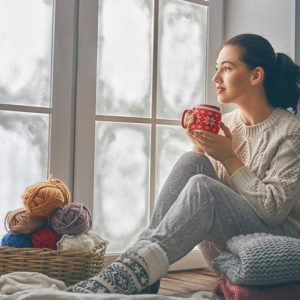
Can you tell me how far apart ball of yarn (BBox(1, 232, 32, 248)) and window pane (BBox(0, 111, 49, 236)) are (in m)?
0.18

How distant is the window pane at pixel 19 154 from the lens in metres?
1.73

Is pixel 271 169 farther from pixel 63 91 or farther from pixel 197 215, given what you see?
pixel 63 91

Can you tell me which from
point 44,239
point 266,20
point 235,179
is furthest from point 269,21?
point 44,239

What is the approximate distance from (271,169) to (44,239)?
0.63m

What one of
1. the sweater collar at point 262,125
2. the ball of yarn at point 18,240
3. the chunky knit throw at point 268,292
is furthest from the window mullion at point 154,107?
the chunky knit throw at point 268,292

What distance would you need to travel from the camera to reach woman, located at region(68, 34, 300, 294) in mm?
1365

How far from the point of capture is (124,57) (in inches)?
77.3

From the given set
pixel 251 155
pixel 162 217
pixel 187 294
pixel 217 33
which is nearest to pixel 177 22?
pixel 217 33

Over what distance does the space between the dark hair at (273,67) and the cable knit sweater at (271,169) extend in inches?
2.3

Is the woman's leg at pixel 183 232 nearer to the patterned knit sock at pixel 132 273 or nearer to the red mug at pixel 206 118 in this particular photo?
the patterned knit sock at pixel 132 273

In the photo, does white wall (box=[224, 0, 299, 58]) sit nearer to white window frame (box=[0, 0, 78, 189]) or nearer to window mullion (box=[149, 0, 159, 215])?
window mullion (box=[149, 0, 159, 215])

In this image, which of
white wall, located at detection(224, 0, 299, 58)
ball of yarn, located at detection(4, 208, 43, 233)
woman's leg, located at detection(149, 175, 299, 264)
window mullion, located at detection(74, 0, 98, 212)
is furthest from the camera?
white wall, located at detection(224, 0, 299, 58)

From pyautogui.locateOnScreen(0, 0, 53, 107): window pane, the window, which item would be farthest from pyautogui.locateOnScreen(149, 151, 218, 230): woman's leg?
pyautogui.locateOnScreen(0, 0, 53, 107): window pane

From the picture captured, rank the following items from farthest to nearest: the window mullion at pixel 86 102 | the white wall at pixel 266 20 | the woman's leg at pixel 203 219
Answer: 1. the white wall at pixel 266 20
2. the window mullion at pixel 86 102
3. the woman's leg at pixel 203 219
